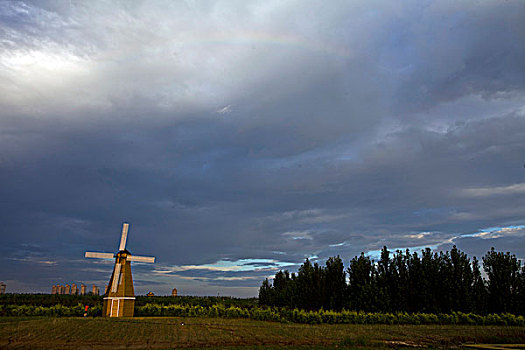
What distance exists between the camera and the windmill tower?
107 ft

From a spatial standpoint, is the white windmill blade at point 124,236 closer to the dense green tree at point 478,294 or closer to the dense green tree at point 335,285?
the dense green tree at point 335,285

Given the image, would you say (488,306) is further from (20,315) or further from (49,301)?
(49,301)

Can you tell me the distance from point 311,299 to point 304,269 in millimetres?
5129

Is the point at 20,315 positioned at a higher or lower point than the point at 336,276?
lower

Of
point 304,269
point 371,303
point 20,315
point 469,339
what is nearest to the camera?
point 469,339

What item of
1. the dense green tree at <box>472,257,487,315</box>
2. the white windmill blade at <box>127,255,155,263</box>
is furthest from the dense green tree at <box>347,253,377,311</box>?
the white windmill blade at <box>127,255,155,263</box>

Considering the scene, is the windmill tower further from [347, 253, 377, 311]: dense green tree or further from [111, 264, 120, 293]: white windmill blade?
[347, 253, 377, 311]: dense green tree

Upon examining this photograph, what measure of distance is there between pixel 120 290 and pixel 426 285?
Answer: 100ft

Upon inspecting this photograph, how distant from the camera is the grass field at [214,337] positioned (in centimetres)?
1959

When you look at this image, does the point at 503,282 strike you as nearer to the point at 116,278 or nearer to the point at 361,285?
the point at 361,285

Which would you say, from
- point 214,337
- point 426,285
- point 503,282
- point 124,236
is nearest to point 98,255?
point 124,236

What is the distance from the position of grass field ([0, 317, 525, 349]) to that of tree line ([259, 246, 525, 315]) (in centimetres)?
1116

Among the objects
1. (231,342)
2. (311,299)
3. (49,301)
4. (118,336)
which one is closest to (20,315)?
(49,301)

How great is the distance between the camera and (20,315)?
33500mm
